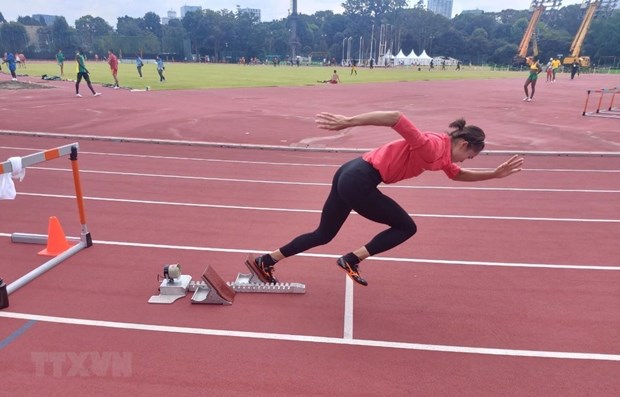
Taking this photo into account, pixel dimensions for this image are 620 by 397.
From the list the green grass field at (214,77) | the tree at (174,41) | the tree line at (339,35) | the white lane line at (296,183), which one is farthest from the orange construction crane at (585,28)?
the tree at (174,41)

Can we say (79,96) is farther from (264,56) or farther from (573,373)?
(264,56)

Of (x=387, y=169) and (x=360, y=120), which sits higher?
(x=360, y=120)

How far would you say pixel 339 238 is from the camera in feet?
20.0

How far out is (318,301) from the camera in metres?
4.44

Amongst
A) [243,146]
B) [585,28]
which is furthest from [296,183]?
[585,28]

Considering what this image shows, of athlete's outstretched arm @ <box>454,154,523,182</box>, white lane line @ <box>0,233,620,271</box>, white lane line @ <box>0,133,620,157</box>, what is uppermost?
athlete's outstretched arm @ <box>454,154,523,182</box>

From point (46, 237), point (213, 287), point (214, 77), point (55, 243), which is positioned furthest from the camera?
point (214, 77)

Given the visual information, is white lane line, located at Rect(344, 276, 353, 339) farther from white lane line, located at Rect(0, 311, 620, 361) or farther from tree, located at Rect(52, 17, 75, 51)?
tree, located at Rect(52, 17, 75, 51)

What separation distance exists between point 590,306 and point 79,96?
75.1 ft

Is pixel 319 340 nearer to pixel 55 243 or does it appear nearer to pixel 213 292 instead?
pixel 213 292

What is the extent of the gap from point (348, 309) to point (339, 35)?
13249 cm

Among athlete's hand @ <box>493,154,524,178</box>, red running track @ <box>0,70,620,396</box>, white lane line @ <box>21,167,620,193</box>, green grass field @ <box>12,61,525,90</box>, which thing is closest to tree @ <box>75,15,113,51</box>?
green grass field @ <box>12,61,525,90</box>

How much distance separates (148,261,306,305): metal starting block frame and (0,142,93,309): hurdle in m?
1.44

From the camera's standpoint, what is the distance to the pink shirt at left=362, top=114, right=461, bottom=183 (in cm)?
338
